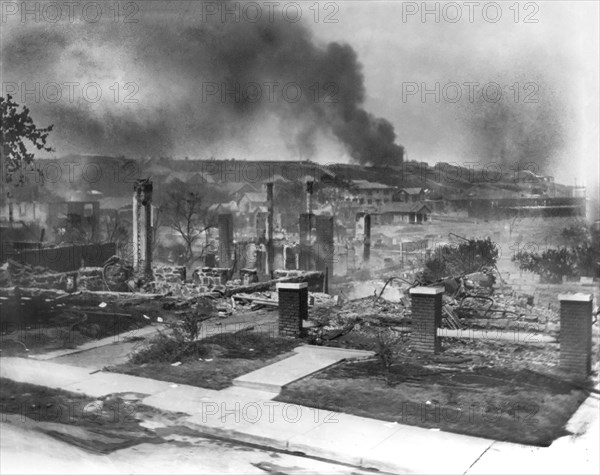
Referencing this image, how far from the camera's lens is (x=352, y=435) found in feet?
19.2

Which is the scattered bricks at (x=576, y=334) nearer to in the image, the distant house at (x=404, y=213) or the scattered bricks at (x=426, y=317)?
the scattered bricks at (x=426, y=317)

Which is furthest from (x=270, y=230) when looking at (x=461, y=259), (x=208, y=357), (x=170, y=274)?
(x=461, y=259)

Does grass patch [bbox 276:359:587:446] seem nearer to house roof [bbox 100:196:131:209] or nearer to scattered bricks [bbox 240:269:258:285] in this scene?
scattered bricks [bbox 240:269:258:285]

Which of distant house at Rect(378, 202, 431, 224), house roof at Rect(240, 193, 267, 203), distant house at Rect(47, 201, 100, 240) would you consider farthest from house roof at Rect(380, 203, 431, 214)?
distant house at Rect(47, 201, 100, 240)

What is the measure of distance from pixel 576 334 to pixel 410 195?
1.45 metres

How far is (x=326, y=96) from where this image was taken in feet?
20.4

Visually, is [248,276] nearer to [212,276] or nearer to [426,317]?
[212,276]

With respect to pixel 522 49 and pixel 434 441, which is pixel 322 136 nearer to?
pixel 522 49

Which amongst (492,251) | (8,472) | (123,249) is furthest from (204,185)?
(8,472)

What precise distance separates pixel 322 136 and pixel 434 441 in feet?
7.42

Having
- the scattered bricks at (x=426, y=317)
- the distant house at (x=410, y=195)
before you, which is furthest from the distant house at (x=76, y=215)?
the scattered bricks at (x=426, y=317)

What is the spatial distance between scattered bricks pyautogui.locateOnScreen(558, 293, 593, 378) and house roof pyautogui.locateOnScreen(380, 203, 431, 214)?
3.65 feet

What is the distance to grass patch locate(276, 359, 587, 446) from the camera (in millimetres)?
5652

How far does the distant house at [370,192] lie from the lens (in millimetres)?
6151
